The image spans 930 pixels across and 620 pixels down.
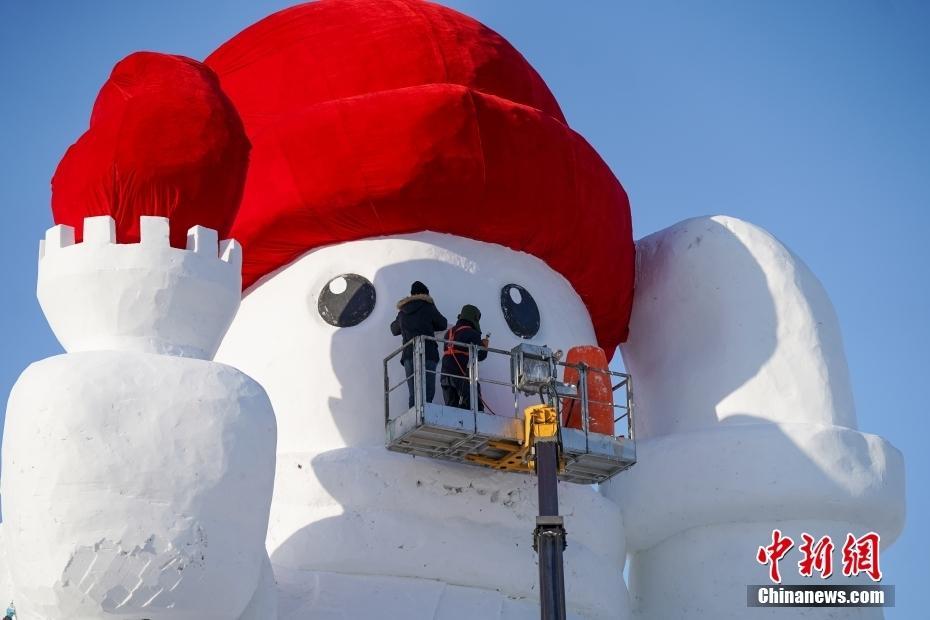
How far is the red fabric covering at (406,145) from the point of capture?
49.6 ft

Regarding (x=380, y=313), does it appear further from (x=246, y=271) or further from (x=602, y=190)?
(x=602, y=190)

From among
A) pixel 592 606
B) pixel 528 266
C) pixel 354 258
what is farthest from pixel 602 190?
pixel 592 606

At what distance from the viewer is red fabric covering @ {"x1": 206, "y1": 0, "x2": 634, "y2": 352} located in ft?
49.6

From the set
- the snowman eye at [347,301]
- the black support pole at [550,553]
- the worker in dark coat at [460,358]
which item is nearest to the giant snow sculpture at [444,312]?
the snowman eye at [347,301]

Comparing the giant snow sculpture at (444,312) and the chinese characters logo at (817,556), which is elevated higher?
the giant snow sculpture at (444,312)

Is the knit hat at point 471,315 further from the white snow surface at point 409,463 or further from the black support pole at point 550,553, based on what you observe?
the black support pole at point 550,553

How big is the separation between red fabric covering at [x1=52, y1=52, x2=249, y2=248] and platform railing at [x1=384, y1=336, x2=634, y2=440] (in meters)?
1.88

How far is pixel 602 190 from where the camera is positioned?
53.4 feet

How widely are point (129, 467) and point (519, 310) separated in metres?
4.66

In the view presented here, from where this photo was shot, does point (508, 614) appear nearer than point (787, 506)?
Yes

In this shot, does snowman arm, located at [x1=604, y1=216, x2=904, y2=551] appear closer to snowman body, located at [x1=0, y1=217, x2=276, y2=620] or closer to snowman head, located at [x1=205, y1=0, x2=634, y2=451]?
snowman head, located at [x1=205, y1=0, x2=634, y2=451]

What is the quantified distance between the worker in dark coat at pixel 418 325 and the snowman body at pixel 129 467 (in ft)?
6.76

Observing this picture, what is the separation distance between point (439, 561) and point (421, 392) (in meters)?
1.47

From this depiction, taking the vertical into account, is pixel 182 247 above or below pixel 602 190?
below
